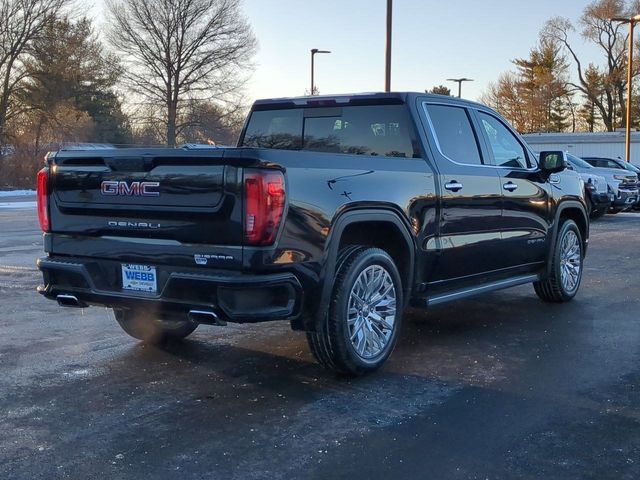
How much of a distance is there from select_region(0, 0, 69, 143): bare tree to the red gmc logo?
35.4 meters

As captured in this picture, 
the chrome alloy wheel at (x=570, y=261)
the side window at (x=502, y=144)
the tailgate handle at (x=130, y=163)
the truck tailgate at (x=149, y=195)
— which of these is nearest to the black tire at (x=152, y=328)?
the truck tailgate at (x=149, y=195)

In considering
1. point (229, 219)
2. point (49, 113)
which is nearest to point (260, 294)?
point (229, 219)

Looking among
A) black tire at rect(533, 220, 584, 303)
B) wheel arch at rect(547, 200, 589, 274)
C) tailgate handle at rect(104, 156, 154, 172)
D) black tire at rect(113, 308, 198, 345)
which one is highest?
tailgate handle at rect(104, 156, 154, 172)

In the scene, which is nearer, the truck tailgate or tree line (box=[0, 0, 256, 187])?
the truck tailgate

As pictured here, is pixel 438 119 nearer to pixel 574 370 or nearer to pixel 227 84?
pixel 574 370

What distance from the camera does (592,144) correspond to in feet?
154

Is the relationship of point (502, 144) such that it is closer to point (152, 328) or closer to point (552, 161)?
point (552, 161)

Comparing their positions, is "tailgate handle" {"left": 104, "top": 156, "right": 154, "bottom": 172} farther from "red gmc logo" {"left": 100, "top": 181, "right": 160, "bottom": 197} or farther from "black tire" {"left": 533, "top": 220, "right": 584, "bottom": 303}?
"black tire" {"left": 533, "top": 220, "right": 584, "bottom": 303}

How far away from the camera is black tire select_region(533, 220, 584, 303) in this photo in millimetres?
7670

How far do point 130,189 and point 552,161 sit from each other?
413 cm

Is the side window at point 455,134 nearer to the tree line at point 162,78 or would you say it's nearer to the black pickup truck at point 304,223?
the black pickup truck at point 304,223

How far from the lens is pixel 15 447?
4000 millimetres

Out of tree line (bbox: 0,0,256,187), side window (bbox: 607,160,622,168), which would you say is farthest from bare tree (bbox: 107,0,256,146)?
side window (bbox: 607,160,622,168)

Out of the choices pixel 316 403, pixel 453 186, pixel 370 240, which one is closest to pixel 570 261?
pixel 453 186
